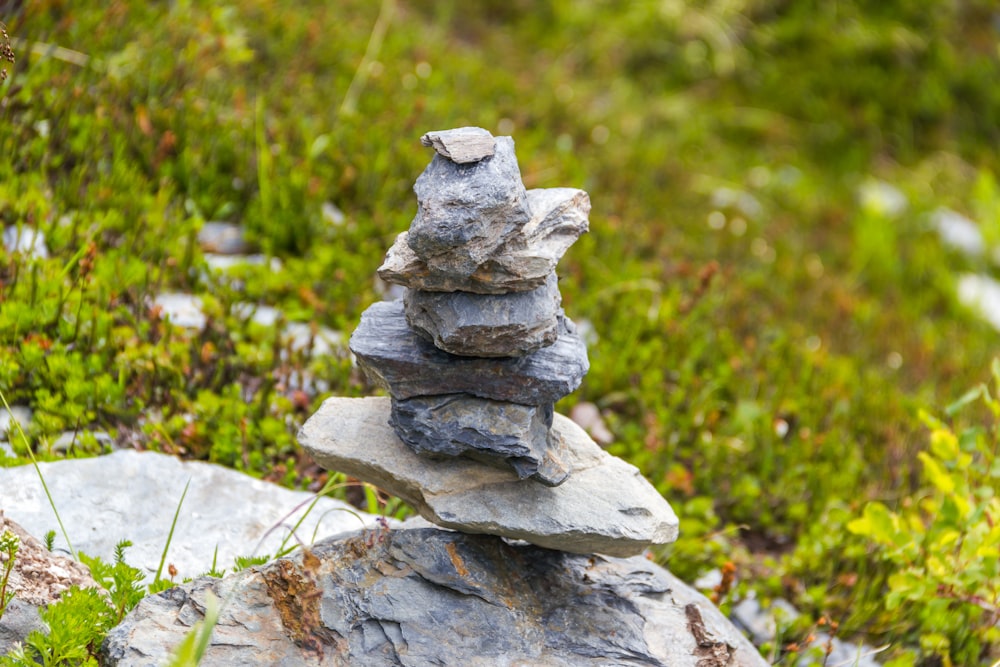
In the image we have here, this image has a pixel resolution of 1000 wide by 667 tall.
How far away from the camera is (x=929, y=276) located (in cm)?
1019

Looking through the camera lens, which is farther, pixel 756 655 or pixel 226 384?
pixel 226 384

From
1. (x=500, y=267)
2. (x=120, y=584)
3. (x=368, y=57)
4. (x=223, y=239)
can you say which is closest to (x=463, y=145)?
(x=500, y=267)

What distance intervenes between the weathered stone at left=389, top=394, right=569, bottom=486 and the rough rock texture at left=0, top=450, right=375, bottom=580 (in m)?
0.56

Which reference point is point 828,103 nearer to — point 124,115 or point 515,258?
point 124,115

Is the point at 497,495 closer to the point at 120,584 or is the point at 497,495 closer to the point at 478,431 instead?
the point at 478,431

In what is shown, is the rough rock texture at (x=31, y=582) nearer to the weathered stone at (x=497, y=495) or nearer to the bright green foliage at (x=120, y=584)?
the bright green foliage at (x=120, y=584)

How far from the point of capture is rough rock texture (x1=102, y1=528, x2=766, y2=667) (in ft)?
11.0

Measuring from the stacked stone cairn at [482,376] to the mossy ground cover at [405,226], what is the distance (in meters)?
1.24

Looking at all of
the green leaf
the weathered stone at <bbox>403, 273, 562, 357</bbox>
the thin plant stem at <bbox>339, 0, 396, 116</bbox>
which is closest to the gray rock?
the thin plant stem at <bbox>339, 0, 396, 116</bbox>

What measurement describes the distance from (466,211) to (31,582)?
2.13m

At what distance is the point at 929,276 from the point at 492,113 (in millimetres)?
5155

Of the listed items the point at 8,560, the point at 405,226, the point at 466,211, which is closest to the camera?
the point at 466,211

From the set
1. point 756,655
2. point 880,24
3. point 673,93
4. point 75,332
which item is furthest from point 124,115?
point 880,24

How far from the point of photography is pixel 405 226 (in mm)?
6516
